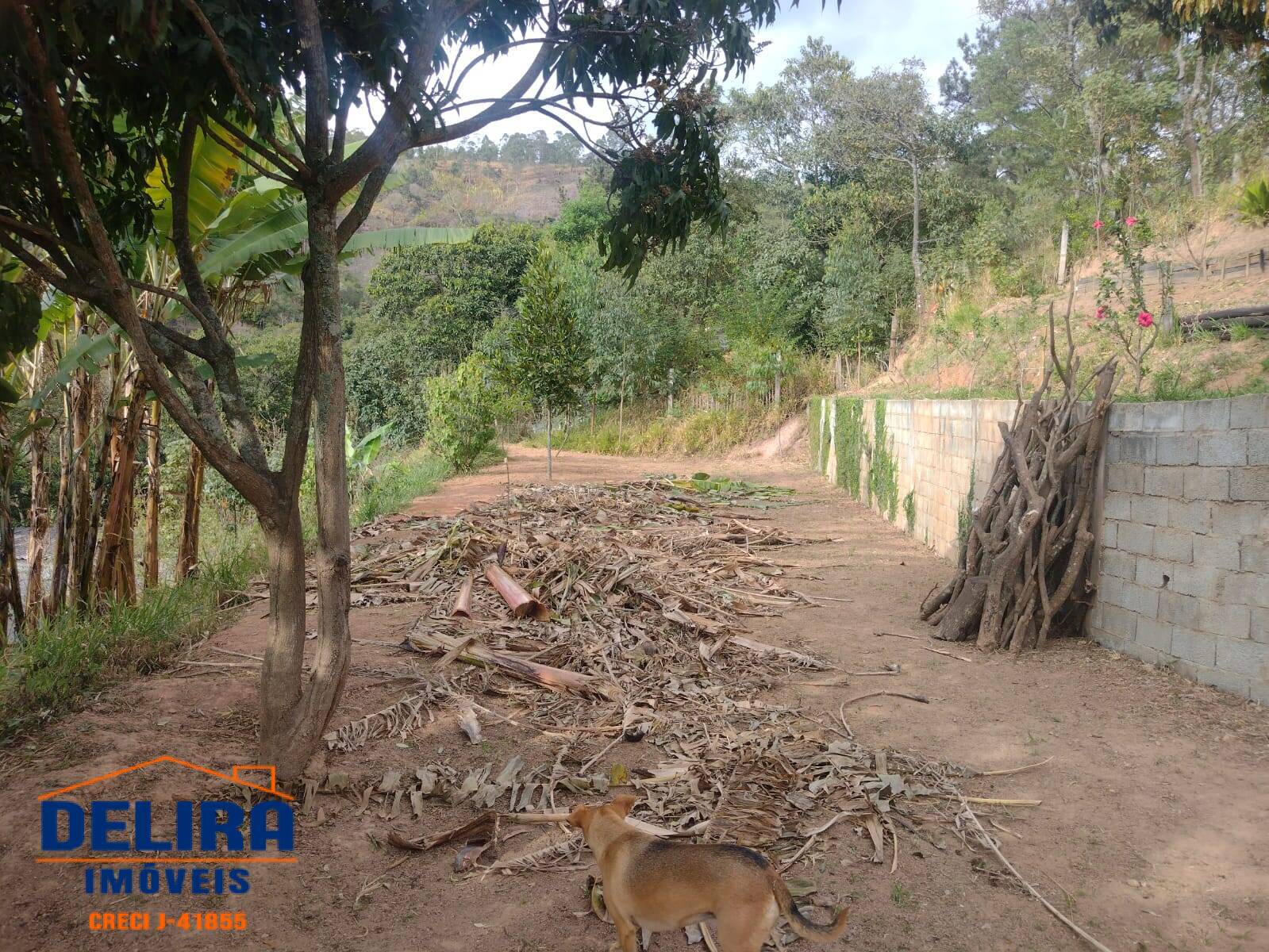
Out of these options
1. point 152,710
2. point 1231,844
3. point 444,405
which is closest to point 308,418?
point 152,710

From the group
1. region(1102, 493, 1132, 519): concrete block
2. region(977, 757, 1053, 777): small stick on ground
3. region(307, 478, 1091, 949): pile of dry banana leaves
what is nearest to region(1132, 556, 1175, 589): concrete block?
region(1102, 493, 1132, 519): concrete block

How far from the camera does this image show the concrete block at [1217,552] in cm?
545

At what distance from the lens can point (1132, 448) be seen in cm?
648

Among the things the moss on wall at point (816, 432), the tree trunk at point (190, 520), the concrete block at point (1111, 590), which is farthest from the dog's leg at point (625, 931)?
the moss on wall at point (816, 432)

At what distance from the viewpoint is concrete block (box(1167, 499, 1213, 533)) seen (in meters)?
5.69

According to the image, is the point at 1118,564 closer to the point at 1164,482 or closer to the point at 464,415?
the point at 1164,482

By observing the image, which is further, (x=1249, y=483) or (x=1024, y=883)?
(x=1249, y=483)

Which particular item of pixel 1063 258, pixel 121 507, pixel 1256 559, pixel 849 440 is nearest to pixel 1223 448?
pixel 1256 559

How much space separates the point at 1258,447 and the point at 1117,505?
141 cm

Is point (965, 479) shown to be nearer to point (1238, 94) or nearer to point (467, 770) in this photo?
point (467, 770)

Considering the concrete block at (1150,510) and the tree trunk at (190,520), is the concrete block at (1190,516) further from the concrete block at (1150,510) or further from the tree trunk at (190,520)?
the tree trunk at (190,520)

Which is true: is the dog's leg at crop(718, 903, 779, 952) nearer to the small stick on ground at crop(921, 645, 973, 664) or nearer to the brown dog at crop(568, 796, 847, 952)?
the brown dog at crop(568, 796, 847, 952)

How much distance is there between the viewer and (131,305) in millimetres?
3605

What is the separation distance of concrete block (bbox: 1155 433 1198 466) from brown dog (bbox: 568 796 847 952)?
4839 mm
